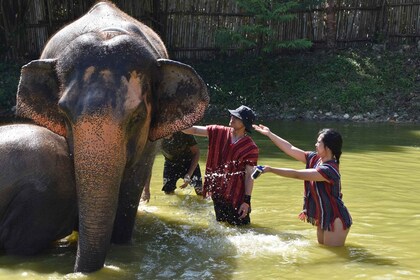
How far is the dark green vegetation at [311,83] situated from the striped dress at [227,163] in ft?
27.2

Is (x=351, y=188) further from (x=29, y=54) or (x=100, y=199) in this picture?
(x=29, y=54)

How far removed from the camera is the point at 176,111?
4715 mm

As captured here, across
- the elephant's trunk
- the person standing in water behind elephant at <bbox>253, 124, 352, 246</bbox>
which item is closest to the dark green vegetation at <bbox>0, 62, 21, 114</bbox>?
the person standing in water behind elephant at <bbox>253, 124, 352, 246</bbox>

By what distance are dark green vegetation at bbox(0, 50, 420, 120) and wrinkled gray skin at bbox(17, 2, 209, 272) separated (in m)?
9.68

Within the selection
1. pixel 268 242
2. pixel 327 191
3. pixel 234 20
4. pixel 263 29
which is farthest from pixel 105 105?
pixel 234 20

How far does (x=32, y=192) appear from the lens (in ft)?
15.7

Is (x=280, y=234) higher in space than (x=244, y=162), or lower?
lower

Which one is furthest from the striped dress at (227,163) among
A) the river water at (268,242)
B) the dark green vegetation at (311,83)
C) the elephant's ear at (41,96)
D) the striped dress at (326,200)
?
the dark green vegetation at (311,83)

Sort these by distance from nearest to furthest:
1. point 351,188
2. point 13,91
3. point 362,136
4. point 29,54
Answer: point 351,188 → point 362,136 → point 13,91 → point 29,54

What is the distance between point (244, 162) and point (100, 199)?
7.46 feet

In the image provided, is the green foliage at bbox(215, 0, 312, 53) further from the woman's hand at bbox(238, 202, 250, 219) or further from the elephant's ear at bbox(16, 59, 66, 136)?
the elephant's ear at bbox(16, 59, 66, 136)

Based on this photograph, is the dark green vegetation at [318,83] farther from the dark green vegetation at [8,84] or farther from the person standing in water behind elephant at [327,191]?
the person standing in water behind elephant at [327,191]

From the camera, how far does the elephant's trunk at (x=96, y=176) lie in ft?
12.6

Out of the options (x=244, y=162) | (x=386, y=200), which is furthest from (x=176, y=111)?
(x=386, y=200)
